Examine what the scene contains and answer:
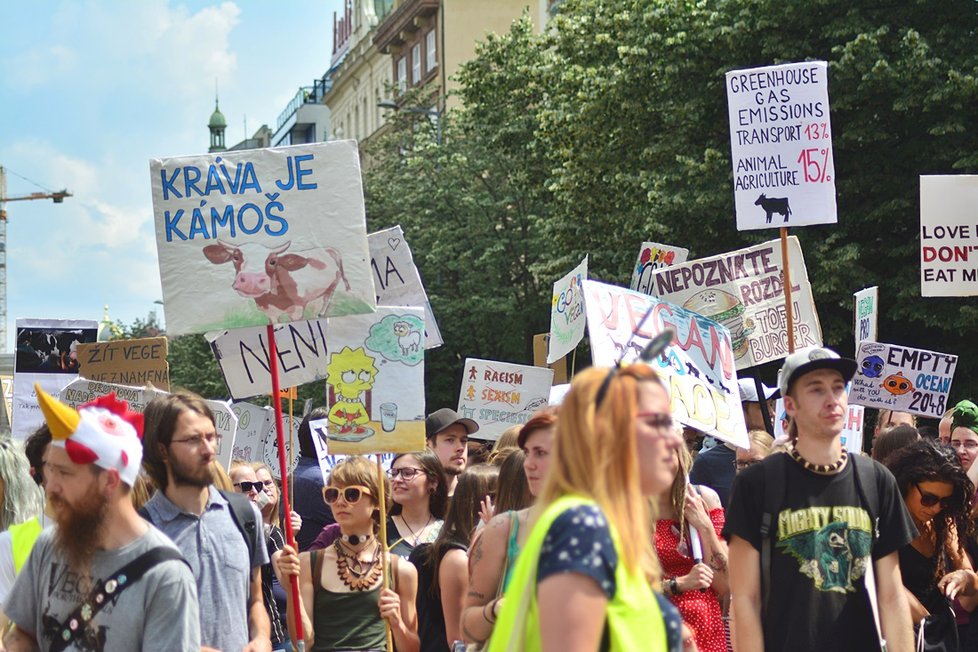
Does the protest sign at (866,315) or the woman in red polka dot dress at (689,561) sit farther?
the protest sign at (866,315)

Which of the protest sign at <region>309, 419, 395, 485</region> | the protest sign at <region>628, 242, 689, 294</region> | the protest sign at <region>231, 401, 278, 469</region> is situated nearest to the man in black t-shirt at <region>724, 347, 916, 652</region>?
the protest sign at <region>309, 419, 395, 485</region>

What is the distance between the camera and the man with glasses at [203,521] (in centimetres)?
535

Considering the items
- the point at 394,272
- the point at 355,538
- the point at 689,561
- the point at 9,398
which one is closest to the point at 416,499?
the point at 355,538

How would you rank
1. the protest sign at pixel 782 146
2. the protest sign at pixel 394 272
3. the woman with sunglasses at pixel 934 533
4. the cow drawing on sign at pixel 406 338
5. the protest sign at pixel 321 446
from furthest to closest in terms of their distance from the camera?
the protest sign at pixel 394 272
the protest sign at pixel 321 446
the protest sign at pixel 782 146
the cow drawing on sign at pixel 406 338
the woman with sunglasses at pixel 934 533

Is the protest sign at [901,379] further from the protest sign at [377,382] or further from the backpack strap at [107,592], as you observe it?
the backpack strap at [107,592]

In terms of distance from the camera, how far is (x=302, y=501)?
31.2 ft

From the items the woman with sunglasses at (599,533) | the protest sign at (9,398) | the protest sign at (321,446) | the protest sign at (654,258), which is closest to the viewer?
the woman with sunglasses at (599,533)

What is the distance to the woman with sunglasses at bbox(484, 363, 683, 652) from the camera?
3.15 meters

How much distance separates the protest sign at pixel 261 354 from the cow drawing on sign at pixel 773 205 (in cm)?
334

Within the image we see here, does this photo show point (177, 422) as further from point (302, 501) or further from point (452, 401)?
point (452, 401)

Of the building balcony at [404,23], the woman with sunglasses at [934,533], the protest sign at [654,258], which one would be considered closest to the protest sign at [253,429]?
the protest sign at [654,258]

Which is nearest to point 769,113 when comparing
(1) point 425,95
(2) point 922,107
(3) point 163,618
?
(3) point 163,618

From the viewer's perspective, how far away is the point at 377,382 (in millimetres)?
8203

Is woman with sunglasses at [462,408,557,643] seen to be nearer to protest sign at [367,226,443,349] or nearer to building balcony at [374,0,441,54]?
protest sign at [367,226,443,349]
